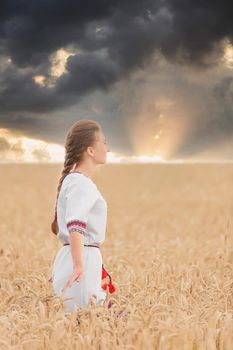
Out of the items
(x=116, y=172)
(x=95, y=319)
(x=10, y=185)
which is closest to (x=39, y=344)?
(x=95, y=319)

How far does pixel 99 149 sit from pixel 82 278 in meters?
0.93

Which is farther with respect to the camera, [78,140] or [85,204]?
[78,140]

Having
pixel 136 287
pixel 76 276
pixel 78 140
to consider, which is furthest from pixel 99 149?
pixel 136 287

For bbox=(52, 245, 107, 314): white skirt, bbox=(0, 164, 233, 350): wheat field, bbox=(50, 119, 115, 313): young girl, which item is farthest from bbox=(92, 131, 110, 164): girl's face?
bbox=(52, 245, 107, 314): white skirt

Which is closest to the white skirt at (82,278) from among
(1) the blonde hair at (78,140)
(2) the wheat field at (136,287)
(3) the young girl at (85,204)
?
(3) the young girl at (85,204)

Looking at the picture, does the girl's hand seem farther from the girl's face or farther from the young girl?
the girl's face

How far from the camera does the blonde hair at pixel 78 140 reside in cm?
475

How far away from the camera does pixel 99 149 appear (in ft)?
15.6

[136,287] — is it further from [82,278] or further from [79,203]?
[79,203]

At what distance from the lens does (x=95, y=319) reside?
4164 mm

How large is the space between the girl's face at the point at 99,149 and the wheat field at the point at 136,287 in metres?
0.37

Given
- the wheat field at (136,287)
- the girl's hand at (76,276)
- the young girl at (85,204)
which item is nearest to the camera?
the wheat field at (136,287)

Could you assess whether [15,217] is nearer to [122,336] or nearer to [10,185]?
[122,336]

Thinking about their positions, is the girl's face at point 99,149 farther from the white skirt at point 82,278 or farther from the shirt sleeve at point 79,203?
the white skirt at point 82,278
